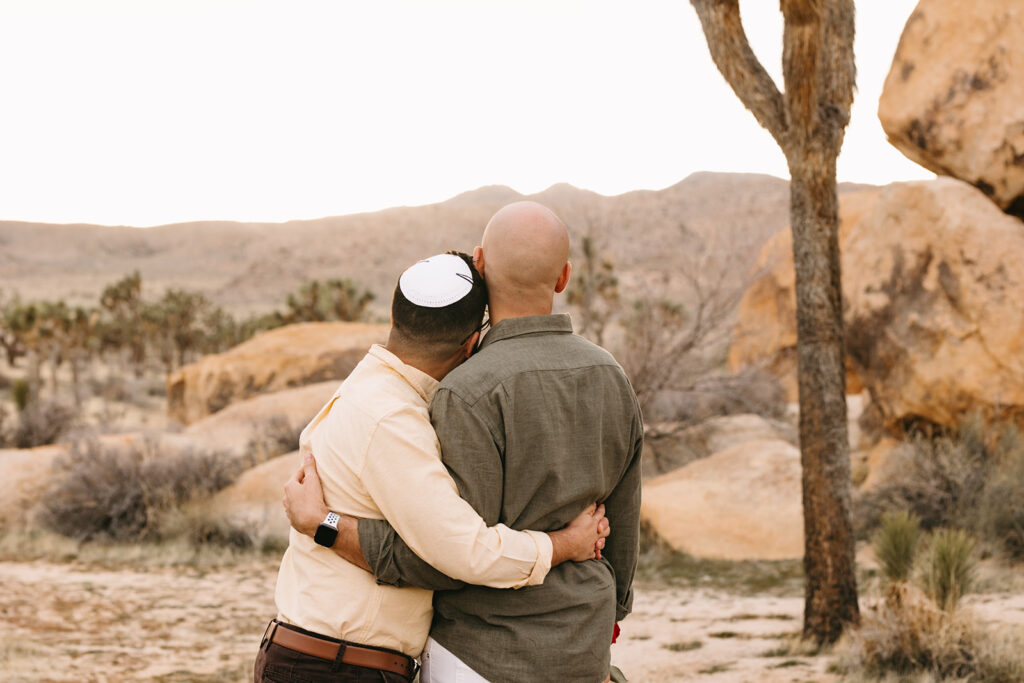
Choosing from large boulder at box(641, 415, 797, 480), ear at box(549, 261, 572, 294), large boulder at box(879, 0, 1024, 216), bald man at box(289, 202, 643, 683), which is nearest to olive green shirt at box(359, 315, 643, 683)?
bald man at box(289, 202, 643, 683)

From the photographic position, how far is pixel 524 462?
89.7 inches

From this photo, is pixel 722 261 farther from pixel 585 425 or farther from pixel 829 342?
pixel 585 425

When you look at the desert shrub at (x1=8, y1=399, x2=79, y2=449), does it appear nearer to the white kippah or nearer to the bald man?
the bald man

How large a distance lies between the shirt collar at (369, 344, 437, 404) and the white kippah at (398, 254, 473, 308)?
171 mm

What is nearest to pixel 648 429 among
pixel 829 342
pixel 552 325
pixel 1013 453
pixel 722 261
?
pixel 722 261

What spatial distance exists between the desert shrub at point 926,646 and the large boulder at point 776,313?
37.7ft

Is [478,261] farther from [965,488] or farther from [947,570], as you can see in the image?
[965,488]

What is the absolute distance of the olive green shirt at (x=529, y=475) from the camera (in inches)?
88.4

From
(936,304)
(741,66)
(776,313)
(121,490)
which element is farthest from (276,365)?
(741,66)

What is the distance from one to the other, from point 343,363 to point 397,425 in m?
13.9

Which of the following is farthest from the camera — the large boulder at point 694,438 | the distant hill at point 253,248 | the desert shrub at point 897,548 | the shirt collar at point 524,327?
the distant hill at point 253,248

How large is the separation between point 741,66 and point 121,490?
24.1ft

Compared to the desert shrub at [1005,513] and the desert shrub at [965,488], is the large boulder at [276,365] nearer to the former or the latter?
the desert shrub at [965,488]

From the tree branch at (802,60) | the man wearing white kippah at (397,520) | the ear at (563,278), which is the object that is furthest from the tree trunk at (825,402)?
the man wearing white kippah at (397,520)
